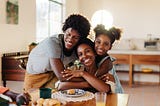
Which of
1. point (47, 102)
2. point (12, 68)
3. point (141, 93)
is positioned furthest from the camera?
point (141, 93)

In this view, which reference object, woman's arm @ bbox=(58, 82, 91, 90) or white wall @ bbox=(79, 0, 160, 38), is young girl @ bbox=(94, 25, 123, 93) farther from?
white wall @ bbox=(79, 0, 160, 38)

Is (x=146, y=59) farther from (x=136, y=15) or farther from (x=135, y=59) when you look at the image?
(x=136, y=15)

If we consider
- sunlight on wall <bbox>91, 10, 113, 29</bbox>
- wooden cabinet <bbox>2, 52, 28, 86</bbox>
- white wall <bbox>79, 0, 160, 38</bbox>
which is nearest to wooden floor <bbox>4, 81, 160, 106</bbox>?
wooden cabinet <bbox>2, 52, 28, 86</bbox>

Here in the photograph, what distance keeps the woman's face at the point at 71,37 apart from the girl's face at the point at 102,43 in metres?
0.17

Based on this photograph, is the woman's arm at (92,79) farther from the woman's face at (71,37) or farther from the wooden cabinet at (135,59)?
the wooden cabinet at (135,59)

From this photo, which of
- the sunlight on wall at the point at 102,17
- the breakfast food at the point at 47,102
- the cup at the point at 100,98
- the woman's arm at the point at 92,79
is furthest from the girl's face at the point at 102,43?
the sunlight on wall at the point at 102,17

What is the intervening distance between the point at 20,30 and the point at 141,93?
97.5 inches

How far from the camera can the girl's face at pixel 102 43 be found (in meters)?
2.11

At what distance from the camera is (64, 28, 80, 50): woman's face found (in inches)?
80.5

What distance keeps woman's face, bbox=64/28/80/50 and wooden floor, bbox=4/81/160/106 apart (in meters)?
2.25

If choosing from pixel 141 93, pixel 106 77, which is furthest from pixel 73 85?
pixel 141 93

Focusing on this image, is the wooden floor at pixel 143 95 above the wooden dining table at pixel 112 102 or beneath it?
beneath

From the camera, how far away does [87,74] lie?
1936mm

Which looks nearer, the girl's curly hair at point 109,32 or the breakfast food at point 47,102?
the breakfast food at point 47,102
